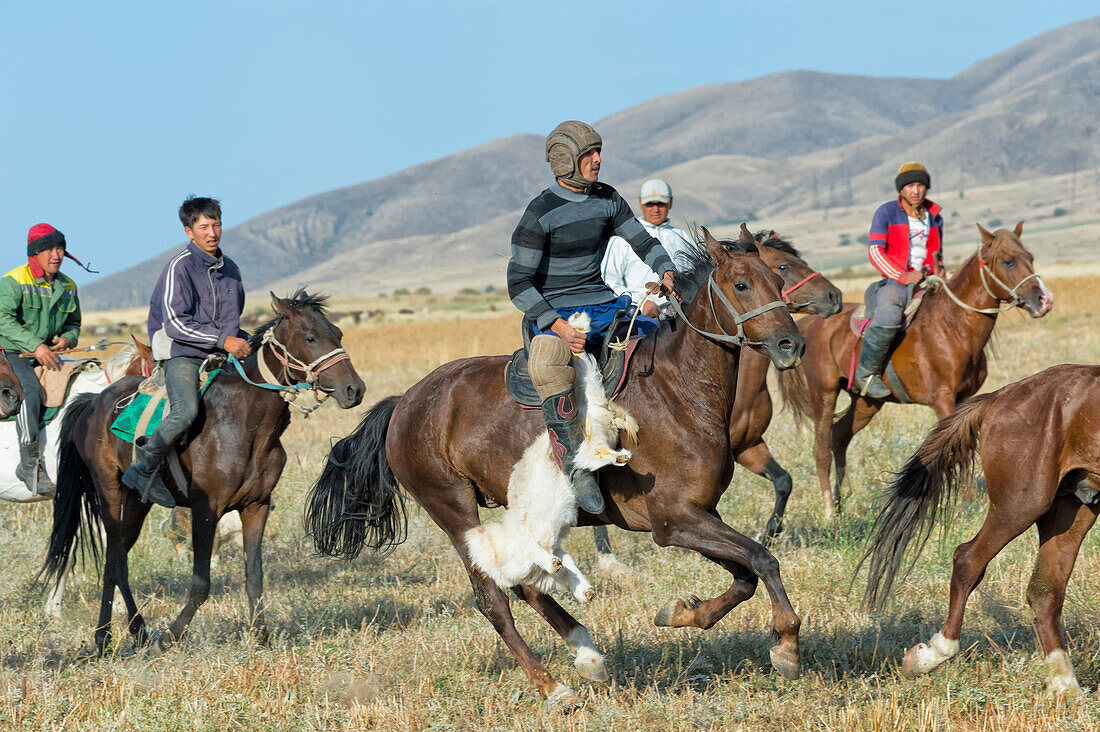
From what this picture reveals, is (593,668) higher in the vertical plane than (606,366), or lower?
lower

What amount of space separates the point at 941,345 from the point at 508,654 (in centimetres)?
540

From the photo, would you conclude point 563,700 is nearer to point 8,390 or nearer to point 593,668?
point 593,668

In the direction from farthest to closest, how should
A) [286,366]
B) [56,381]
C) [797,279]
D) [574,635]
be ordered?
[56,381]
[797,279]
[286,366]
[574,635]

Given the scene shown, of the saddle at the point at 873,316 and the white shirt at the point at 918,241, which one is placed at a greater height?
the white shirt at the point at 918,241

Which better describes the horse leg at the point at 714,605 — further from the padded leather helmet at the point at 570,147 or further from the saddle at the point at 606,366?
the padded leather helmet at the point at 570,147

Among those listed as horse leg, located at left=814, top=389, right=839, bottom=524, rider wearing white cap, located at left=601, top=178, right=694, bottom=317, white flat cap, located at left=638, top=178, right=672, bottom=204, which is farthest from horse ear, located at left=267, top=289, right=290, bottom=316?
horse leg, located at left=814, top=389, right=839, bottom=524


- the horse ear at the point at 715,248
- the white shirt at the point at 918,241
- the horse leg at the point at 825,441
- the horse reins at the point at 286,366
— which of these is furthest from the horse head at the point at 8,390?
the white shirt at the point at 918,241

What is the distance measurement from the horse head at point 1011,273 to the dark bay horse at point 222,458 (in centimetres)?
544

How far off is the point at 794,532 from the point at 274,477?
4.52 metres

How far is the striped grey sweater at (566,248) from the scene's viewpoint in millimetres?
5379

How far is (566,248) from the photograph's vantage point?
18.1 ft

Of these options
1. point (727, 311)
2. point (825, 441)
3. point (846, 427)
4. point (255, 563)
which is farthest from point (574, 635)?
point (846, 427)

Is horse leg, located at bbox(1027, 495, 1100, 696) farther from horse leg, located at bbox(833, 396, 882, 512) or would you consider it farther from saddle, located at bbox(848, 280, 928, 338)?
horse leg, located at bbox(833, 396, 882, 512)

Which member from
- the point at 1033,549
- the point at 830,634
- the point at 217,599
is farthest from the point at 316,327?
the point at 1033,549
